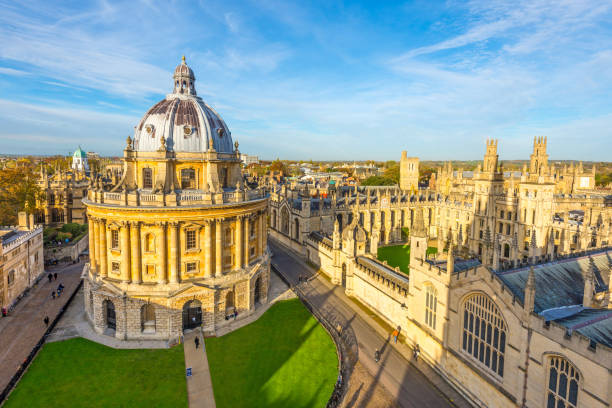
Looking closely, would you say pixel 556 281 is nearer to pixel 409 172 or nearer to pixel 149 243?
pixel 149 243

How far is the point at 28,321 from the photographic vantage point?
3194 centimetres

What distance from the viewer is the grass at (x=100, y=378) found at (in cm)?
2211

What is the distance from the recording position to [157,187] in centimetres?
2994

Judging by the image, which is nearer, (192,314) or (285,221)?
(192,314)

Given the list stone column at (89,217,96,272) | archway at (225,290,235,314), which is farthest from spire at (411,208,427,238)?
stone column at (89,217,96,272)

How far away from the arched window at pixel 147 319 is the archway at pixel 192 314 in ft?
8.79

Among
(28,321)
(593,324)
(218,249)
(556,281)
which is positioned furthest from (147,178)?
(593,324)

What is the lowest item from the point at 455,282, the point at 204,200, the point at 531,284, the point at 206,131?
the point at 455,282

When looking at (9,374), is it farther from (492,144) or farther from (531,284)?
(492,144)

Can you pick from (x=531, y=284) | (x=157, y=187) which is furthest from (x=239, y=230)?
(x=531, y=284)

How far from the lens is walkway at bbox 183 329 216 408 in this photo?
22.2 metres

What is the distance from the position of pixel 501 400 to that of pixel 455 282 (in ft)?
22.8

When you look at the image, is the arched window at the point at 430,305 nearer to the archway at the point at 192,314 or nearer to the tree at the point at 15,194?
the archway at the point at 192,314

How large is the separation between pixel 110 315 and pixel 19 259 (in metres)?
15.1
